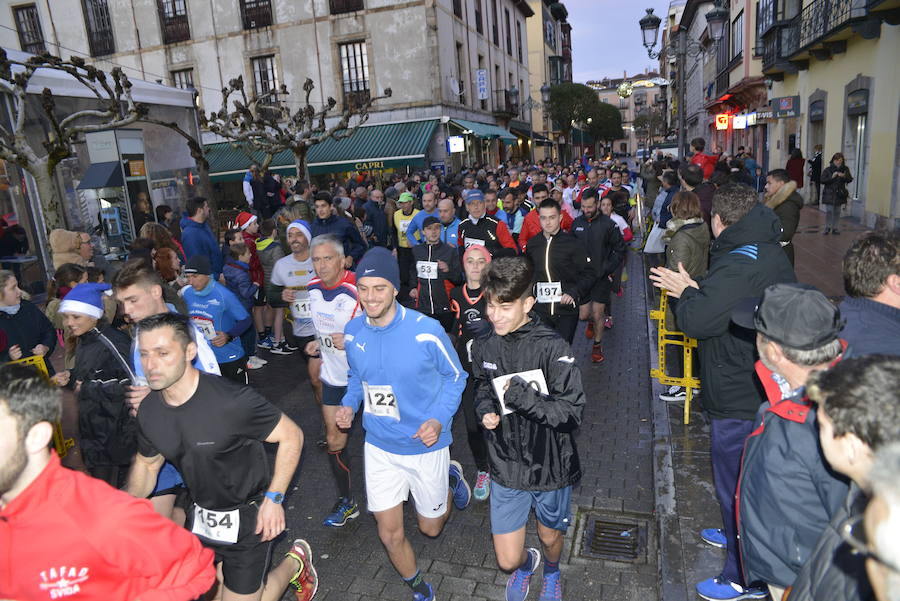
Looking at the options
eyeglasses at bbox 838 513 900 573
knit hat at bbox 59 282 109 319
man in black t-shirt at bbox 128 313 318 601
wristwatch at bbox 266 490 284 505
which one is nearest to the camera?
eyeglasses at bbox 838 513 900 573

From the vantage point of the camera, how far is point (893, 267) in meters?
3.02

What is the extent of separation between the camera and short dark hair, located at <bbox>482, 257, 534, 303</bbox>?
341cm

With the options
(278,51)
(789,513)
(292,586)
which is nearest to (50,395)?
(292,586)

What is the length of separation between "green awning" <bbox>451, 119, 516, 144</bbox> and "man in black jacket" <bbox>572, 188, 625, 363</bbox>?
22766 millimetres

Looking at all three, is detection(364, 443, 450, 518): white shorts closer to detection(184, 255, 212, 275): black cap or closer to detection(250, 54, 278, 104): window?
detection(184, 255, 212, 275): black cap

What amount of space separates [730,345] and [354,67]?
28.8 m

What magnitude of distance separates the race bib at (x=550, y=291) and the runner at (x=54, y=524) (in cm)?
494

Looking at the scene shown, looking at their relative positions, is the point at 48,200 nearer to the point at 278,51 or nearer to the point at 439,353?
the point at 439,353

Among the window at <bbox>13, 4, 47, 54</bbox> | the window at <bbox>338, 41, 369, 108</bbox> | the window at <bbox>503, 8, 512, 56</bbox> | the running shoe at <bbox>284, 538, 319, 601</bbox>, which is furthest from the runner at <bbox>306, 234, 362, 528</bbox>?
the window at <bbox>503, 8, 512, 56</bbox>

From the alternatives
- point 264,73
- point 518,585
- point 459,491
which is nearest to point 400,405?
point 518,585

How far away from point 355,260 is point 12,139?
5170 millimetres

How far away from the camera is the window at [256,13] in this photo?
29703 millimetres

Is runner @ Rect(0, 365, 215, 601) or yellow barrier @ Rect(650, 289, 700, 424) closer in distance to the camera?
runner @ Rect(0, 365, 215, 601)


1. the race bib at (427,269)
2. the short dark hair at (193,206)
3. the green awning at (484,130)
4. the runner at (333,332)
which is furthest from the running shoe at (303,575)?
the green awning at (484,130)
